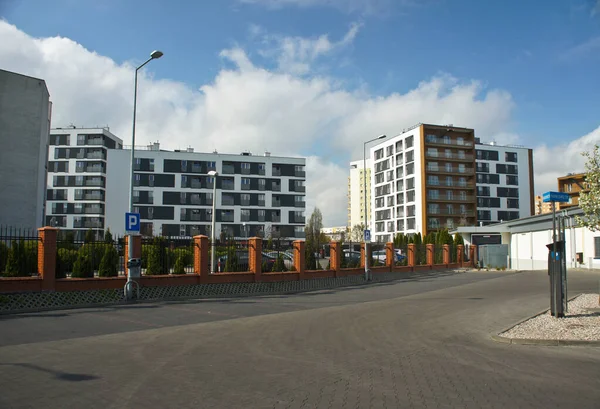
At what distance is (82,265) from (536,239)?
137 ft

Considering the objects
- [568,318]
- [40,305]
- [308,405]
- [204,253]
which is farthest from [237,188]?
[308,405]

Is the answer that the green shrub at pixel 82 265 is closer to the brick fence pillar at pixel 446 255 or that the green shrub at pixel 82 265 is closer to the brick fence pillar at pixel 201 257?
the brick fence pillar at pixel 201 257

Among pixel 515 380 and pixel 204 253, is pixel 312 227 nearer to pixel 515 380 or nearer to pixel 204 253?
pixel 204 253

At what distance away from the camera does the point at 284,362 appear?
812 cm

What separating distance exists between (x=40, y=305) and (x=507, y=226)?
48332 mm

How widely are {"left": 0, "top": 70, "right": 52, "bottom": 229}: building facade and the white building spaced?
35.0 metres

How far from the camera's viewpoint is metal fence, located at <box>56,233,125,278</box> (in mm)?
17047

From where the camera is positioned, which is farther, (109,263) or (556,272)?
(109,263)

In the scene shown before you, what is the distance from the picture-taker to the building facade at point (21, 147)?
33.4 m

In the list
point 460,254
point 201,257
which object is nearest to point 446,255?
point 460,254

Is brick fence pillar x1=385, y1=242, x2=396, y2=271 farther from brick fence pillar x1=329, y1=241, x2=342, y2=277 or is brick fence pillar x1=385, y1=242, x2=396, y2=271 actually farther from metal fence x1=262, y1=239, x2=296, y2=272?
metal fence x1=262, y1=239, x2=296, y2=272

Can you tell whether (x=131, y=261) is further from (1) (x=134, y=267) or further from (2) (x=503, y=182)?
(2) (x=503, y=182)

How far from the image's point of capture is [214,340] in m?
10.3

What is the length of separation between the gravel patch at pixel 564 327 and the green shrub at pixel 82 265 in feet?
45.5
